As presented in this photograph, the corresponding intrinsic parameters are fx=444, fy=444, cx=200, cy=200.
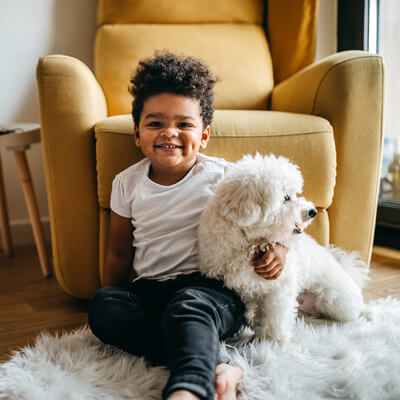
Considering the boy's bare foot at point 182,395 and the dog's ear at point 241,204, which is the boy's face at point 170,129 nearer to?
the dog's ear at point 241,204

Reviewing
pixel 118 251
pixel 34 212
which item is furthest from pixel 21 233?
pixel 118 251

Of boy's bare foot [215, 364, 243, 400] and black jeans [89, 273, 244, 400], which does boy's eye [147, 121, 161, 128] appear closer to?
black jeans [89, 273, 244, 400]

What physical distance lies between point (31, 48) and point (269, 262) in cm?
192

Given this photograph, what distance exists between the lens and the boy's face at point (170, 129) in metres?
1.20

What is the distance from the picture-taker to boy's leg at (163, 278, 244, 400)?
787 mm

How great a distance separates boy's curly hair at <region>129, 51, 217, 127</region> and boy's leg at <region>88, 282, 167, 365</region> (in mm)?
526

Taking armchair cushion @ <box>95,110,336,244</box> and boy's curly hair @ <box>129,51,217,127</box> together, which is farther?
armchair cushion @ <box>95,110,336,244</box>

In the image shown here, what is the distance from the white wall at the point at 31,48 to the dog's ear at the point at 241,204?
5.66 ft

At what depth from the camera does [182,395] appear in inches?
29.8

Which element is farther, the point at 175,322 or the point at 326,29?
the point at 326,29

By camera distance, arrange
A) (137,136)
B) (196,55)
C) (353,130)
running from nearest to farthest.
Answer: (137,136)
(353,130)
(196,55)

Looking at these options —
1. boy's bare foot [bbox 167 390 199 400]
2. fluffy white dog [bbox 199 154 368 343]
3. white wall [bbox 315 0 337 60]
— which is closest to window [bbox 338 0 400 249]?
white wall [bbox 315 0 337 60]

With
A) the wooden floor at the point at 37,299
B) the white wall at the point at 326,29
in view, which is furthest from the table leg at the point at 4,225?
the white wall at the point at 326,29

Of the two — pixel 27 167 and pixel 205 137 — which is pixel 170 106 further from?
pixel 27 167
